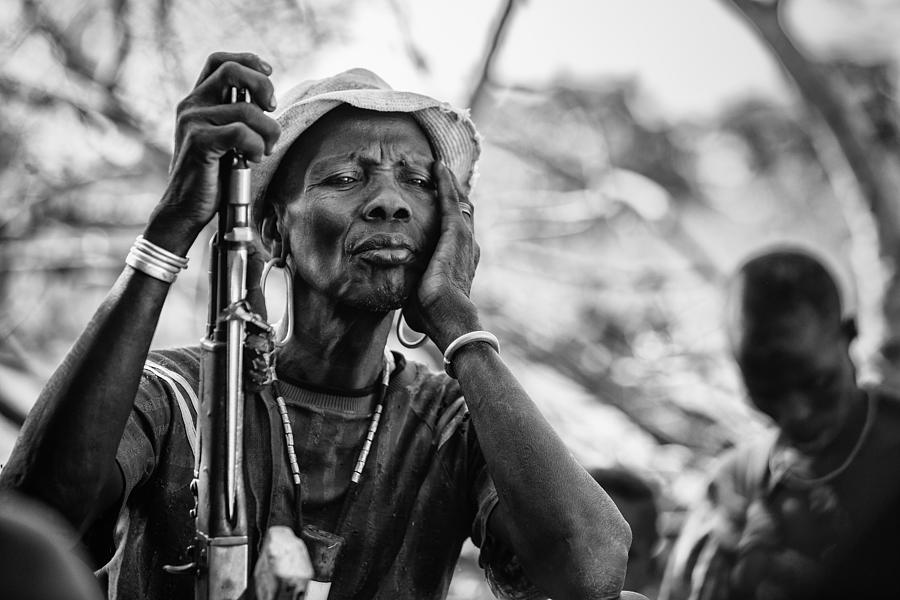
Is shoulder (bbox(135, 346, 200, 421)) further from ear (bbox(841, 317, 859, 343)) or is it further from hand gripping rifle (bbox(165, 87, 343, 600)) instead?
ear (bbox(841, 317, 859, 343))

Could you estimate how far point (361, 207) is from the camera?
327 cm

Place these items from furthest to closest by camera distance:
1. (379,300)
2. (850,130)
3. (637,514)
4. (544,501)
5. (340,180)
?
(850,130) < (637,514) < (340,180) < (379,300) < (544,501)

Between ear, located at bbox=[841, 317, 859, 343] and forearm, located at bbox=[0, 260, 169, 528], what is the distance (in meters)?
3.22

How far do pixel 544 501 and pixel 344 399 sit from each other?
0.73 meters

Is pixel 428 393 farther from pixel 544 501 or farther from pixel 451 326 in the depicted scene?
pixel 544 501

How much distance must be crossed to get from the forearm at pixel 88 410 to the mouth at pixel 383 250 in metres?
0.63

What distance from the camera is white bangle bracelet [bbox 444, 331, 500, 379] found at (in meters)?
3.11

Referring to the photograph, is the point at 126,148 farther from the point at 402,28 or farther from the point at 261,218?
the point at 261,218

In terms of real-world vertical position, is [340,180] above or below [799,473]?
above

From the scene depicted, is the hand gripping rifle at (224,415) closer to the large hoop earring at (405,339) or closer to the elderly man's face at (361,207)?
the elderly man's face at (361,207)

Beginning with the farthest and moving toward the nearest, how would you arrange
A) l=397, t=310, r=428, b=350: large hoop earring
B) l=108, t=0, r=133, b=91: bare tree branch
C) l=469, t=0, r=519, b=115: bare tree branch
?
1. l=108, t=0, r=133, b=91: bare tree branch
2. l=469, t=0, r=519, b=115: bare tree branch
3. l=397, t=310, r=428, b=350: large hoop earring

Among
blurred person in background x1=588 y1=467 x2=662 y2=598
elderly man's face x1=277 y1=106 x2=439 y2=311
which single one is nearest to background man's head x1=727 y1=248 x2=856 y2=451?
blurred person in background x1=588 y1=467 x2=662 y2=598

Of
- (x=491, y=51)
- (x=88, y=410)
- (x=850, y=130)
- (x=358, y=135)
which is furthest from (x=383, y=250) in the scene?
(x=850, y=130)

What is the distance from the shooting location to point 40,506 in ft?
8.64
